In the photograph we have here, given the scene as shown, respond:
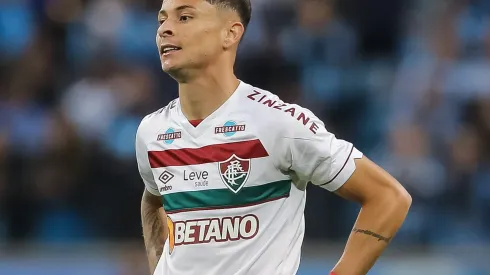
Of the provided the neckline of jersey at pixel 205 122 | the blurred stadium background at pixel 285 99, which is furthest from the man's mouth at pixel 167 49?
the blurred stadium background at pixel 285 99

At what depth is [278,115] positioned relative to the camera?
4.38 meters

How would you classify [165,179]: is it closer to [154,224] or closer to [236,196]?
[236,196]

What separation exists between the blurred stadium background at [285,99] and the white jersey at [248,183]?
3.90m

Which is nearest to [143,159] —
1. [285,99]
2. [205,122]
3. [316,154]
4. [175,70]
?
[205,122]

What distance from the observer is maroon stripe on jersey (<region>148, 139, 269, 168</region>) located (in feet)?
14.4

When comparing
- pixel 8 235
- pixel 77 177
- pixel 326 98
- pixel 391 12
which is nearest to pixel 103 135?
pixel 77 177

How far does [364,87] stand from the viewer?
33.4 feet

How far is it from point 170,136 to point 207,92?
268 mm

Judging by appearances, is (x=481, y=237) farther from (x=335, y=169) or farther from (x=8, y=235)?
(x=335, y=169)

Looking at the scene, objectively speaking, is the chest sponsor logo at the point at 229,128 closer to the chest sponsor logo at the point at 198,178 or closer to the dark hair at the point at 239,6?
the chest sponsor logo at the point at 198,178

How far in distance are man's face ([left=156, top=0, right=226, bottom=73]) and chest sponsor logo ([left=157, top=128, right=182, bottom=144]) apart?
31cm

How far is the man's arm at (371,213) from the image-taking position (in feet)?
14.1

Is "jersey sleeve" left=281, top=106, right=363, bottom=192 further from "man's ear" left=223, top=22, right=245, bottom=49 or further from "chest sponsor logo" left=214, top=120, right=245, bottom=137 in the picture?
"man's ear" left=223, top=22, right=245, bottom=49

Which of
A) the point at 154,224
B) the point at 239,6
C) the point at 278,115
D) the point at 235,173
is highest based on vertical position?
the point at 239,6
